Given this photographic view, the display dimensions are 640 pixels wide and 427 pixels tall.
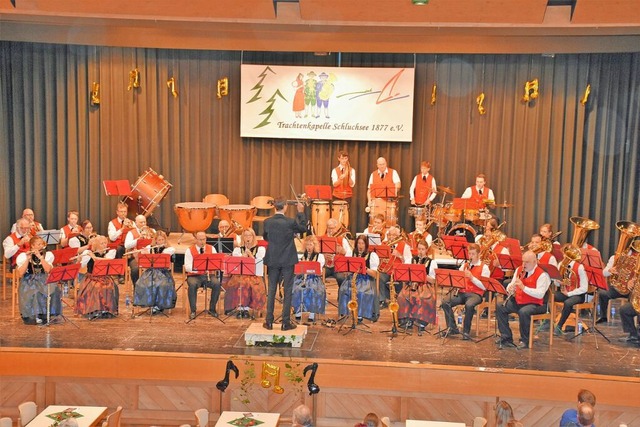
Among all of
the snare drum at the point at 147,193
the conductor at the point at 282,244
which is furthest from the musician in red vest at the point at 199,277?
the snare drum at the point at 147,193

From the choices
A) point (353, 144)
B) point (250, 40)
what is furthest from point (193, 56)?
point (353, 144)

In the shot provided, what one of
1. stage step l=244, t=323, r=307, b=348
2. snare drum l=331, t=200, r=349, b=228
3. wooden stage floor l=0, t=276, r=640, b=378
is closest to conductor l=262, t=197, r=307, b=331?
stage step l=244, t=323, r=307, b=348

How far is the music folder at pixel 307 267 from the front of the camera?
10.9 meters

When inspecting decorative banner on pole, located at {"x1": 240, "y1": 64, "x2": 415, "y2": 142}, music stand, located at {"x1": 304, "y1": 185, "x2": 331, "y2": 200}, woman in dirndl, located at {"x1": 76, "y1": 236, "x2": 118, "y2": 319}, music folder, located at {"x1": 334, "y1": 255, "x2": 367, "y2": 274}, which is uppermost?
decorative banner on pole, located at {"x1": 240, "y1": 64, "x2": 415, "y2": 142}

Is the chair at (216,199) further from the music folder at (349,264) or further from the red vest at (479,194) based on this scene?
the music folder at (349,264)

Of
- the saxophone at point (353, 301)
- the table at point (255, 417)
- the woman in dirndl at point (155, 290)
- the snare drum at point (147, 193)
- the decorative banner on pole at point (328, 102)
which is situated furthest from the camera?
the decorative banner on pole at point (328, 102)

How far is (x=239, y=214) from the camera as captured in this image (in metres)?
14.1

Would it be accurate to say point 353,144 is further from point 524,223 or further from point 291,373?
point 291,373

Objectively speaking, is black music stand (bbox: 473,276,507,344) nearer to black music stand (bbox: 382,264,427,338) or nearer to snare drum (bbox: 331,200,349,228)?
black music stand (bbox: 382,264,427,338)

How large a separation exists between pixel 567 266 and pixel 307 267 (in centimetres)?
338

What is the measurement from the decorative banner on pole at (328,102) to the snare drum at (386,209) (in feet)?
5.03

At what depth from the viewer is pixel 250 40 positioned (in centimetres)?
1484

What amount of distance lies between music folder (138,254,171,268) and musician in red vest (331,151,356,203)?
460 centimetres

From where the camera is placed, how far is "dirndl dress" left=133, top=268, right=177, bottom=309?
11.4 m
